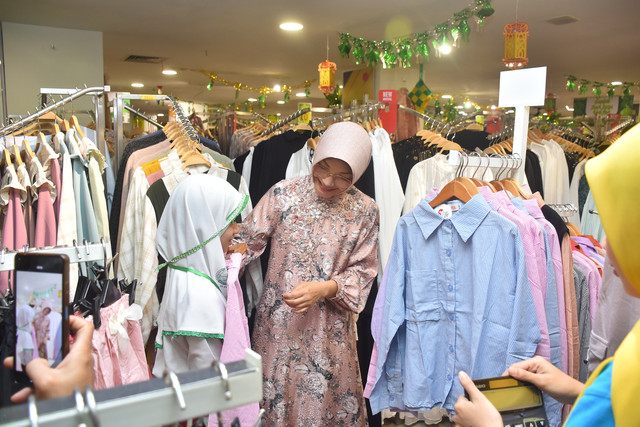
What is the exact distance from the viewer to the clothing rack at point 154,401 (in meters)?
0.55

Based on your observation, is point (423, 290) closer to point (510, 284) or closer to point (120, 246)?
point (510, 284)

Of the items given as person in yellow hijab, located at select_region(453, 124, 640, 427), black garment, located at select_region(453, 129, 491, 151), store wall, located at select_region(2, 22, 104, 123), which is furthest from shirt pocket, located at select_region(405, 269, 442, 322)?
store wall, located at select_region(2, 22, 104, 123)

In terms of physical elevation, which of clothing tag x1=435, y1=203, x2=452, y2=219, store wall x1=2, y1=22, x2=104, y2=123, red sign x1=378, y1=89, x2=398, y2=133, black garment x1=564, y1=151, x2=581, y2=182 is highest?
store wall x1=2, y1=22, x2=104, y2=123

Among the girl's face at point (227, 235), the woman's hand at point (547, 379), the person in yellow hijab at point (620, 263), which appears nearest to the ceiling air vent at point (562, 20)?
the girl's face at point (227, 235)

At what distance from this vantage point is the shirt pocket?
188cm

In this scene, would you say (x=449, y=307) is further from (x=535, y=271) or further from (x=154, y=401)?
(x=154, y=401)

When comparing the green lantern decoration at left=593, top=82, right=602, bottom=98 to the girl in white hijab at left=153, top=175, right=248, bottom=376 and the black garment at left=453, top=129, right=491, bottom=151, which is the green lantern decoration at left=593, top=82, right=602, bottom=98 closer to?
the black garment at left=453, top=129, right=491, bottom=151

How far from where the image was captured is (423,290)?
1889 mm

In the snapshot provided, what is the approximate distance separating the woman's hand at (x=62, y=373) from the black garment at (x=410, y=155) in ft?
8.04

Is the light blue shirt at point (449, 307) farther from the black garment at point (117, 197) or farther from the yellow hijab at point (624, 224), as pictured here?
the black garment at point (117, 197)

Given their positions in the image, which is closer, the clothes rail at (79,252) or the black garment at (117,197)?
the clothes rail at (79,252)

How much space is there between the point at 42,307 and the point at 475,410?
839 mm

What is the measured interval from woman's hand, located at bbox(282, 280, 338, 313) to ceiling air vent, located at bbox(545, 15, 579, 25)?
446 cm

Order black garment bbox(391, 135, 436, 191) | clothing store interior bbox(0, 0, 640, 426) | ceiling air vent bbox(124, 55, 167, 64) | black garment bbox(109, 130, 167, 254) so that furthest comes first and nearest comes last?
ceiling air vent bbox(124, 55, 167, 64), black garment bbox(391, 135, 436, 191), black garment bbox(109, 130, 167, 254), clothing store interior bbox(0, 0, 640, 426)
